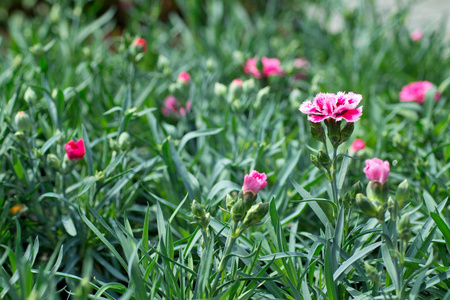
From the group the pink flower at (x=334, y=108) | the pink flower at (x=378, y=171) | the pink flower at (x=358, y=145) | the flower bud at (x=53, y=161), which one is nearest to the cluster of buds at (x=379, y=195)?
the pink flower at (x=378, y=171)

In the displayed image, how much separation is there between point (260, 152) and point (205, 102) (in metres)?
0.52

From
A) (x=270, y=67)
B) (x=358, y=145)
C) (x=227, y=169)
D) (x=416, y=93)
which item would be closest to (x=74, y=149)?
(x=227, y=169)

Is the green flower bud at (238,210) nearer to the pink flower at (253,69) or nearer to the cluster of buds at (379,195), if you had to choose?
the cluster of buds at (379,195)

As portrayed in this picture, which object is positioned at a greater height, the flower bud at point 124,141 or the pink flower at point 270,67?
the flower bud at point 124,141

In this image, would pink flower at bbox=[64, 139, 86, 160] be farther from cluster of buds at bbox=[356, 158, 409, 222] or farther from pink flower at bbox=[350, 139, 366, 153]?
pink flower at bbox=[350, 139, 366, 153]

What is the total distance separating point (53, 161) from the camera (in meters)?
1.15

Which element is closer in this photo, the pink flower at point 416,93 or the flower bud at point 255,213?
the flower bud at point 255,213

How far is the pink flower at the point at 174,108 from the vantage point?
1.69 metres

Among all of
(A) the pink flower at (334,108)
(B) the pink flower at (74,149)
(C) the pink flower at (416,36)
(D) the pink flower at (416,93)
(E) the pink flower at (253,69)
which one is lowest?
(C) the pink flower at (416,36)

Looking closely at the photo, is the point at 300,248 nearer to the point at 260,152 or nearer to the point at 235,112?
the point at 260,152

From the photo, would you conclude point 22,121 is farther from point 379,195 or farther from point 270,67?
point 270,67

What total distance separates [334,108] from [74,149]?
656 mm

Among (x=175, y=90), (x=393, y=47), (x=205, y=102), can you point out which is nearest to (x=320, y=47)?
(x=393, y=47)

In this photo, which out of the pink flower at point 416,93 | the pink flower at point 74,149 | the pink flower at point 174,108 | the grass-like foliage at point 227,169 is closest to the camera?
the grass-like foliage at point 227,169
